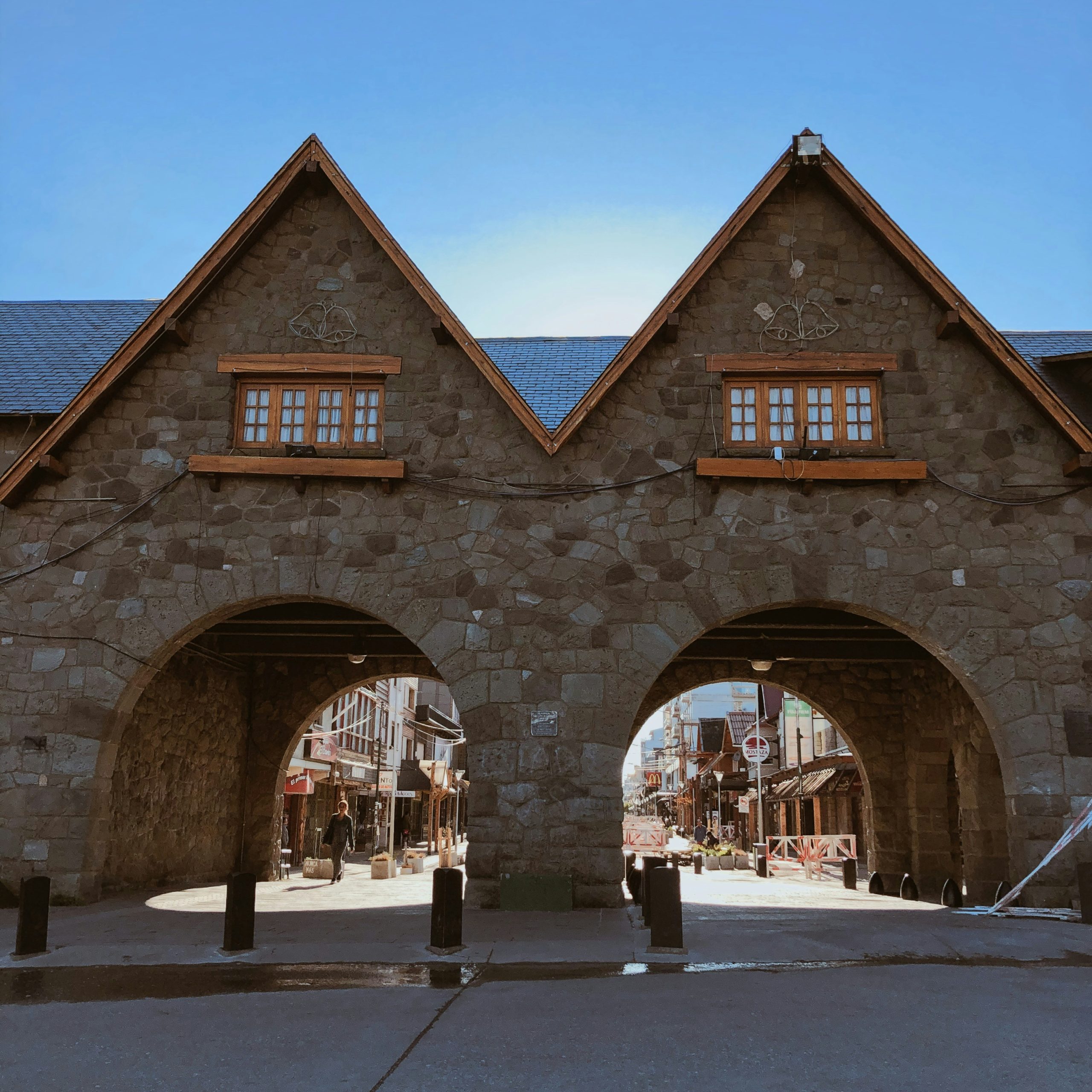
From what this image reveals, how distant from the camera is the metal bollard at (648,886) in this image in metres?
8.43

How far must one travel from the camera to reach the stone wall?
43.2 ft

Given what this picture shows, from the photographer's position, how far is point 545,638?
1114cm

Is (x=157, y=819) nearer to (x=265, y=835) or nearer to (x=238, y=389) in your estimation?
(x=265, y=835)

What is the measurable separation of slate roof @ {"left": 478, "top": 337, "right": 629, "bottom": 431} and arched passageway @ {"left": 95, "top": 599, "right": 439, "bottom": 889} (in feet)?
11.5

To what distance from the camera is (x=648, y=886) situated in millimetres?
8719

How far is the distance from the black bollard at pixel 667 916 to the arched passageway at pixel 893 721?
6513 mm

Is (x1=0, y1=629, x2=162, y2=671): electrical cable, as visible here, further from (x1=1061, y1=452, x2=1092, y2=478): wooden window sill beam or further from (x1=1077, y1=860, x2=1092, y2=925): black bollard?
(x1=1061, y1=452, x2=1092, y2=478): wooden window sill beam

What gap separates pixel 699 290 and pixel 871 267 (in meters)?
2.04

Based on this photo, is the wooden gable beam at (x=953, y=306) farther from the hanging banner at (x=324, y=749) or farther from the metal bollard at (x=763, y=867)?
the hanging banner at (x=324, y=749)

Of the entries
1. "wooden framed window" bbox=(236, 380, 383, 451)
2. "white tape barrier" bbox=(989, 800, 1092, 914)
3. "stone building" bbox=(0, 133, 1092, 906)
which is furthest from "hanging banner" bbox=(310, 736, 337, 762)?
"white tape barrier" bbox=(989, 800, 1092, 914)

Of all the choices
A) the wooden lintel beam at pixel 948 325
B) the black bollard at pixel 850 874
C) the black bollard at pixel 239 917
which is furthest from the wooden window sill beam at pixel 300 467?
the black bollard at pixel 850 874

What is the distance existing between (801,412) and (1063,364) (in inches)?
176

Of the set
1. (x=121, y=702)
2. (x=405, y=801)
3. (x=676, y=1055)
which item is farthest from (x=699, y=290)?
(x=405, y=801)

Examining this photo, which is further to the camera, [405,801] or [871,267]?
[405,801]
